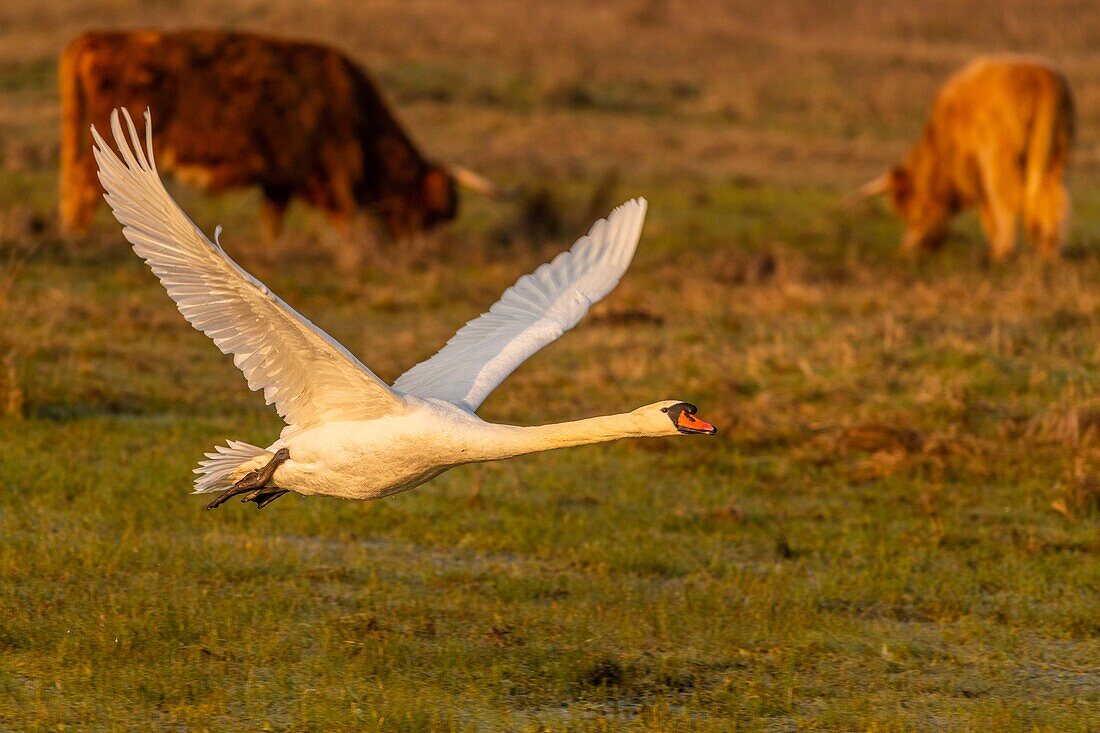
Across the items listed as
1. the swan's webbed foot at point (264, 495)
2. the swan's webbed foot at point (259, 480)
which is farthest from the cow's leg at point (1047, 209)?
the swan's webbed foot at point (259, 480)

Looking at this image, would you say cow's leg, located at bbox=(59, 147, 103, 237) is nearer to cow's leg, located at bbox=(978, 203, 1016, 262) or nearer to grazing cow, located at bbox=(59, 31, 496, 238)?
grazing cow, located at bbox=(59, 31, 496, 238)

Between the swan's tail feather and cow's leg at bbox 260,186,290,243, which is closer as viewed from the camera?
the swan's tail feather

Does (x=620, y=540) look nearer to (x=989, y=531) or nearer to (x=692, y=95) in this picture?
(x=989, y=531)

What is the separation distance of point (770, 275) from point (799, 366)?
498 cm

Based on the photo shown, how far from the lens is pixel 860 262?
1716cm

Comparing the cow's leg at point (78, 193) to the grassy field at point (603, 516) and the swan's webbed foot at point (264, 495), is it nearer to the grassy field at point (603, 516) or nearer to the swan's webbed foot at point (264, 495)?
the grassy field at point (603, 516)

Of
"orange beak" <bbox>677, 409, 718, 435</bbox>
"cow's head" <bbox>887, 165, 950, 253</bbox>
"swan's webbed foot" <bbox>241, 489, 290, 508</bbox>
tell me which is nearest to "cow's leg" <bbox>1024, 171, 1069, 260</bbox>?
"cow's head" <bbox>887, 165, 950, 253</bbox>

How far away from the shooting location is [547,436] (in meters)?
5.66

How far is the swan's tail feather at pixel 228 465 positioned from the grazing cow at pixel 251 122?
9714mm

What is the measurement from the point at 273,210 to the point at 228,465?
422 inches

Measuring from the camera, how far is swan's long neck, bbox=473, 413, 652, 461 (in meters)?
5.66

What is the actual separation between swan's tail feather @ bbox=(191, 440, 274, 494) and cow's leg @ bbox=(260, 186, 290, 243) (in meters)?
10.5

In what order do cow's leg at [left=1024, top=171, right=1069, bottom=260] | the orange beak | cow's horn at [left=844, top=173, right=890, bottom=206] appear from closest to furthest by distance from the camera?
1. the orange beak
2. cow's leg at [left=1024, top=171, right=1069, bottom=260]
3. cow's horn at [left=844, top=173, right=890, bottom=206]

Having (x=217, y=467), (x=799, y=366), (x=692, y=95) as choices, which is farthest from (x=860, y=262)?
(x=692, y=95)
